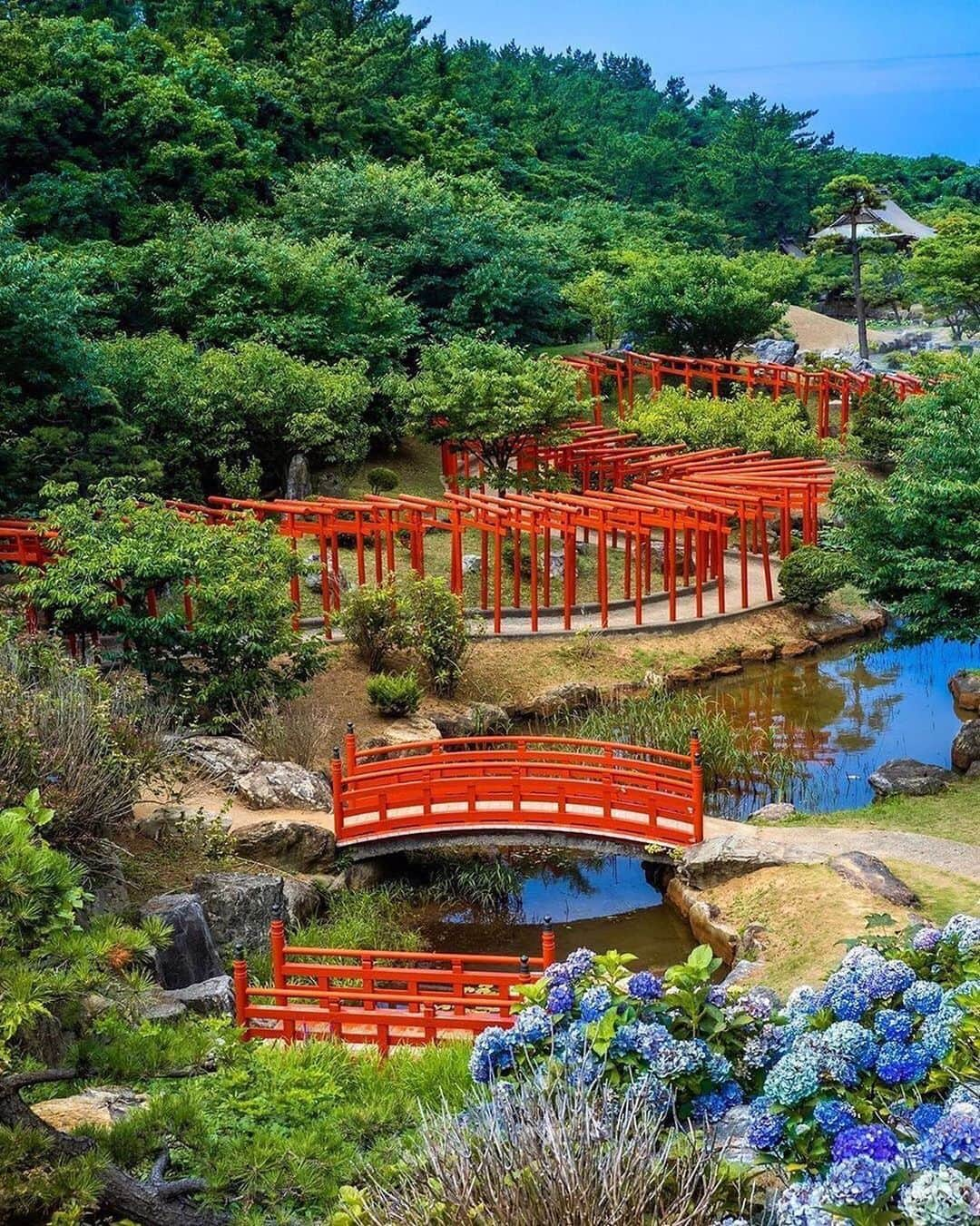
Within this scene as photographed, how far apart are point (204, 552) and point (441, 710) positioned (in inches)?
193

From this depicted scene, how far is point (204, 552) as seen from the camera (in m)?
21.0

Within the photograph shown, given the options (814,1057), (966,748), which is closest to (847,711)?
(966,748)

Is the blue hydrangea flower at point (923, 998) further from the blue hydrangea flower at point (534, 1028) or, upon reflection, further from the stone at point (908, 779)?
the stone at point (908, 779)

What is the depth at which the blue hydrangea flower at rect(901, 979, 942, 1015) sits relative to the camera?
6.31 meters

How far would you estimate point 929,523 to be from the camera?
19766 mm

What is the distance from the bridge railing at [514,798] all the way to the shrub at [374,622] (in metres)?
5.44

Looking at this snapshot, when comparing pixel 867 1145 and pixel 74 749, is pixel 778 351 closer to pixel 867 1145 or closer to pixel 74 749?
pixel 74 749

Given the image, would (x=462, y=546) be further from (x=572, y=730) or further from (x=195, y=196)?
(x=195, y=196)

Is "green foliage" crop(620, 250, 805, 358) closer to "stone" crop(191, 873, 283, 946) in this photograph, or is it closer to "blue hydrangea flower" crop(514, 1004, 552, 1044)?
"stone" crop(191, 873, 283, 946)

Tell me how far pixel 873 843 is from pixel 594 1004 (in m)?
11.0

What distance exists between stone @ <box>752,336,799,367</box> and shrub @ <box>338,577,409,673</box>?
83.1ft

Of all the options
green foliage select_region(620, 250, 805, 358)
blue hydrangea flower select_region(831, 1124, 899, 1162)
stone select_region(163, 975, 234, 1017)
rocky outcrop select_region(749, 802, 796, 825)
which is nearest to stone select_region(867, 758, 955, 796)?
rocky outcrop select_region(749, 802, 796, 825)

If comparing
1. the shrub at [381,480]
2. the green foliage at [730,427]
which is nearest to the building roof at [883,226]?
the green foliage at [730,427]

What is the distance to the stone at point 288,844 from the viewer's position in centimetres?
1723
